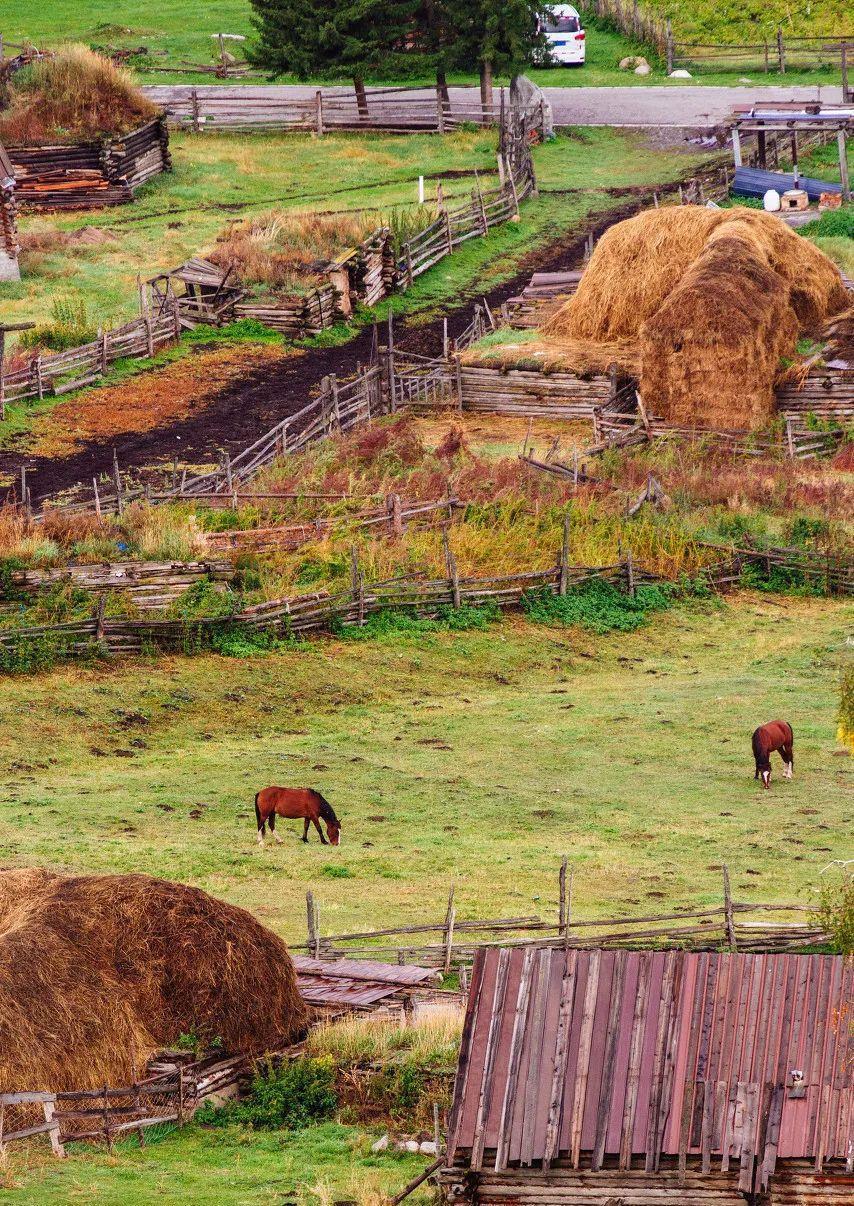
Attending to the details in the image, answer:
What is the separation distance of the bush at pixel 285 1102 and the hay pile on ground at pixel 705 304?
23630 mm

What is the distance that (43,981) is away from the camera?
59.7 feet

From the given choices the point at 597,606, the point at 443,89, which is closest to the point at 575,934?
the point at 597,606

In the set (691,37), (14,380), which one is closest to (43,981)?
(14,380)

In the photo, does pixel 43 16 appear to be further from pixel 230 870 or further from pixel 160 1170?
pixel 160 1170

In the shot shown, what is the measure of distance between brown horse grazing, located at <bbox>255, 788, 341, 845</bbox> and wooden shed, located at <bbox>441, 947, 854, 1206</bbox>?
29.1 feet

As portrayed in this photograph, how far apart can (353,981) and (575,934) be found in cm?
256

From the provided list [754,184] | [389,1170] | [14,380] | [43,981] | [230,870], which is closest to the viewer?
[389,1170]

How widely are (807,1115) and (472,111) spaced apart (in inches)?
2017

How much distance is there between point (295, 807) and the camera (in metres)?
25.1

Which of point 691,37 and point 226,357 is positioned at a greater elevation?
point 691,37

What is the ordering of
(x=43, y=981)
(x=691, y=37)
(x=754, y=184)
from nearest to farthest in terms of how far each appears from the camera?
1. (x=43, y=981)
2. (x=754, y=184)
3. (x=691, y=37)

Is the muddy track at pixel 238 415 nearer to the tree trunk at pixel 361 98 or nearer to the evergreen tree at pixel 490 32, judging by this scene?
the evergreen tree at pixel 490 32

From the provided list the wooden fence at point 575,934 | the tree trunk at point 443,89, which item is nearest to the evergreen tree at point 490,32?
the tree trunk at point 443,89

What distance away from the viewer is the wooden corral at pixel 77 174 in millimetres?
57031
